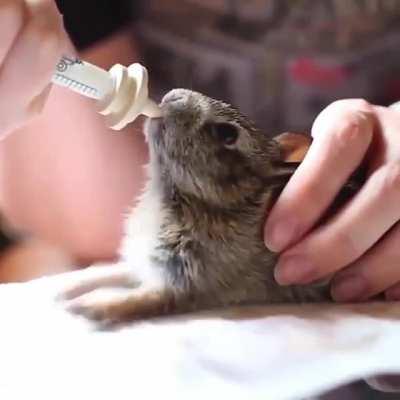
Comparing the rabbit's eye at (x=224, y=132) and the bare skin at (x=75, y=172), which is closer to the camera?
the rabbit's eye at (x=224, y=132)

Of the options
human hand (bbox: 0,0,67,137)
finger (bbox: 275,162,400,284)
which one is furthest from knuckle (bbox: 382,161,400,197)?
human hand (bbox: 0,0,67,137)

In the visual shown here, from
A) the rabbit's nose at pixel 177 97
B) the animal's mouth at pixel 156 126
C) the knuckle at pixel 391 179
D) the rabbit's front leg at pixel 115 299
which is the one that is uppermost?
the rabbit's nose at pixel 177 97

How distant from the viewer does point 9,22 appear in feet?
1.93

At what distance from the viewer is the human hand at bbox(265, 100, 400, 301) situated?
69cm

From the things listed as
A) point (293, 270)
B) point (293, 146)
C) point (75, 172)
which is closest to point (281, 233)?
point (293, 270)

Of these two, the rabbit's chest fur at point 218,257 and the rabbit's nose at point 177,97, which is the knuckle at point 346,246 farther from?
the rabbit's nose at point 177,97

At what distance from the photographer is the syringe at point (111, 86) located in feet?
2.16

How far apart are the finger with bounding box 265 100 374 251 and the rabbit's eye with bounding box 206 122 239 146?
0.19 feet

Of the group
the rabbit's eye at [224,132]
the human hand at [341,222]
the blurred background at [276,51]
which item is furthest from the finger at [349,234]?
the blurred background at [276,51]

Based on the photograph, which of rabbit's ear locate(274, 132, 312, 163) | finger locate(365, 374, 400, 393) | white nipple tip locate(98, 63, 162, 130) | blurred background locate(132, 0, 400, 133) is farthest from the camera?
blurred background locate(132, 0, 400, 133)

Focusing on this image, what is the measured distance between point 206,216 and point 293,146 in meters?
0.12

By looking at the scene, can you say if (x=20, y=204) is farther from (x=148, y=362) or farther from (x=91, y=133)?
(x=148, y=362)

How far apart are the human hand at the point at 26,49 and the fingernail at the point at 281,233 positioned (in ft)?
0.67

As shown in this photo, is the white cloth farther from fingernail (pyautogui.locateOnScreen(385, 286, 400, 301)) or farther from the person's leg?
the person's leg
